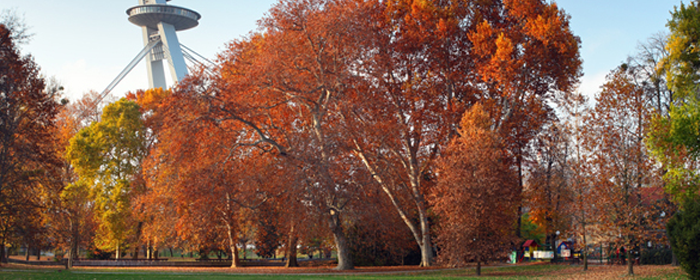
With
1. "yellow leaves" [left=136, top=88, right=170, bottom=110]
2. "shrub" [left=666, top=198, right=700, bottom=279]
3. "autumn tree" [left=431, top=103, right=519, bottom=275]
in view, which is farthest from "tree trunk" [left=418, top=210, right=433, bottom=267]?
"yellow leaves" [left=136, top=88, right=170, bottom=110]

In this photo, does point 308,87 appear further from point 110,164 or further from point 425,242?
point 110,164

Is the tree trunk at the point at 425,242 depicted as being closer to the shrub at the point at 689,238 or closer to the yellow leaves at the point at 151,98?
the shrub at the point at 689,238

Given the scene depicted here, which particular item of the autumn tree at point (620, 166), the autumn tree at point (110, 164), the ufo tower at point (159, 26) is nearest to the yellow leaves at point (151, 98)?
the autumn tree at point (110, 164)

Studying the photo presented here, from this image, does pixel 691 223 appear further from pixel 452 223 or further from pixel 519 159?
pixel 519 159

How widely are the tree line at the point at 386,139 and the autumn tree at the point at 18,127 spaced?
0.12m

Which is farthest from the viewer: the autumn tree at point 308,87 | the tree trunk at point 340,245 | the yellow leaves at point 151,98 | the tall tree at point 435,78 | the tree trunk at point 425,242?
the yellow leaves at point 151,98

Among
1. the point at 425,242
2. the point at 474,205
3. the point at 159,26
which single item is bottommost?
the point at 425,242

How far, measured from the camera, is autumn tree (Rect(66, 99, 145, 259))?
1375 inches

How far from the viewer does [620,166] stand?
66.1 feet

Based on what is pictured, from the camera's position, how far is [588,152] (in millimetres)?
20891

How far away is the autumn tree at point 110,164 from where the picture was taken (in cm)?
3494

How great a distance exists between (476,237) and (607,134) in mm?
6197

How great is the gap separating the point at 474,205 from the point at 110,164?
2556 cm

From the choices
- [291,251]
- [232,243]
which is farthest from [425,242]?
[232,243]
